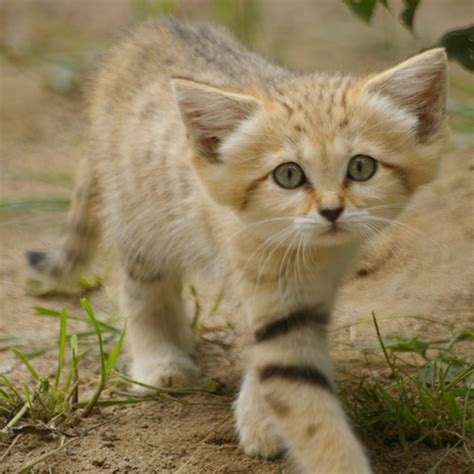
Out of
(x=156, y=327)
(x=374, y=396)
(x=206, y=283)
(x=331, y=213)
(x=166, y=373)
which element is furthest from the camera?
(x=206, y=283)

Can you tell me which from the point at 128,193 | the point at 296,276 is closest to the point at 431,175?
the point at 296,276

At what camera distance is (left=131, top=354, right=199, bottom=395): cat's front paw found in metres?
3.72

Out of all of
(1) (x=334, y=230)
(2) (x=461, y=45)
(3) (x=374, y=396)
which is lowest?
(3) (x=374, y=396)

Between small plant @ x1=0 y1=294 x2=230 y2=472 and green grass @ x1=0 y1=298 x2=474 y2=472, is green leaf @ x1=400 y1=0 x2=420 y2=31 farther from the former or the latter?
small plant @ x1=0 y1=294 x2=230 y2=472

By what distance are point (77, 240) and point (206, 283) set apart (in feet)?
1.97

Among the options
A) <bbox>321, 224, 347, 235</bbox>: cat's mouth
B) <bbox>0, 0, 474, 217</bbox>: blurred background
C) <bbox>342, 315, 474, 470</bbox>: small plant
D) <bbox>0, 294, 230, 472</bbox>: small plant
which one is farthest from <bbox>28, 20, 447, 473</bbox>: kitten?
<bbox>0, 0, 474, 217</bbox>: blurred background

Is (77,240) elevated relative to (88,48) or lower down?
lower down

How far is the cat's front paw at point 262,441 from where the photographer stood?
124 inches

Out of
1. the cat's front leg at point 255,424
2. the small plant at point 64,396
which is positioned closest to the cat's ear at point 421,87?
the cat's front leg at point 255,424

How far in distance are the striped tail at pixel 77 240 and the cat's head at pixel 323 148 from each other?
1158 millimetres

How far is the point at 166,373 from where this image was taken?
374 cm

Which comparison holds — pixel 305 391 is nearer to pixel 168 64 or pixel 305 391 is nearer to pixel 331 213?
pixel 331 213

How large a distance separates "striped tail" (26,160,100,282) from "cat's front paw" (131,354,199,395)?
547 millimetres

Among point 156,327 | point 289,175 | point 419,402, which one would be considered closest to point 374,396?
point 419,402
